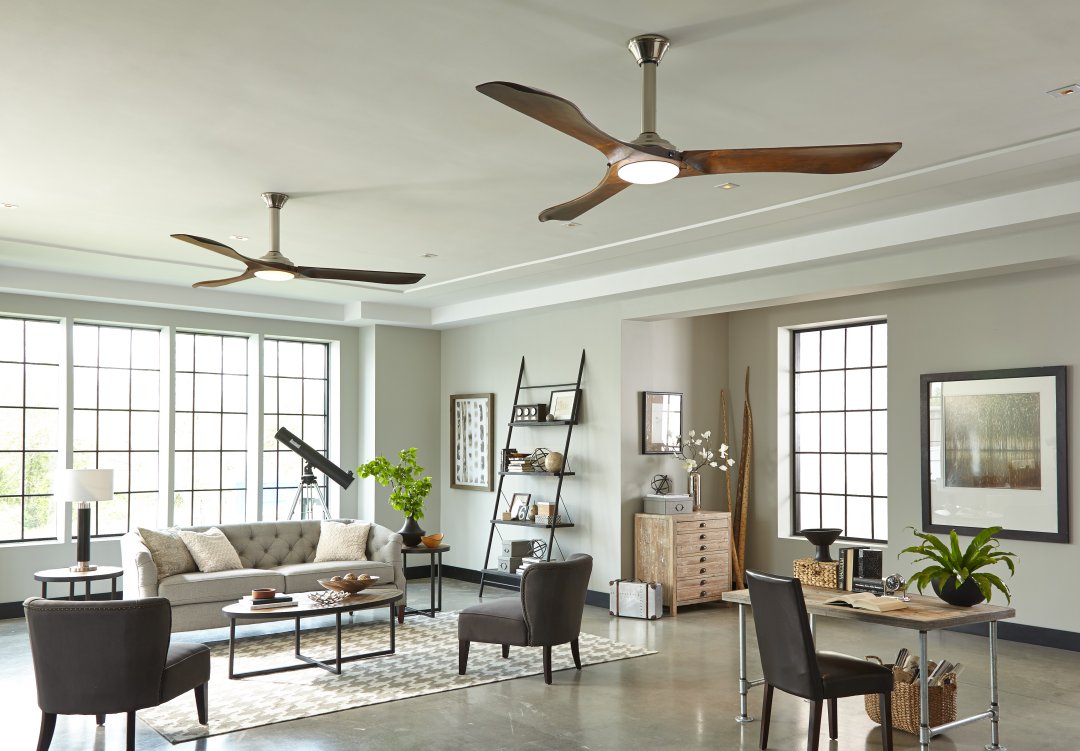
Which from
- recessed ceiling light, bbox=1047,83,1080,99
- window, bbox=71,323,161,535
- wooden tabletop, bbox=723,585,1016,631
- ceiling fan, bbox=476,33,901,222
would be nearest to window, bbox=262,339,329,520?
window, bbox=71,323,161,535

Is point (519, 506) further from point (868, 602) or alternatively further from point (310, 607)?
point (868, 602)

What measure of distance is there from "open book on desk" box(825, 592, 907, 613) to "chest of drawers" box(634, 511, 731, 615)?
3.51 m

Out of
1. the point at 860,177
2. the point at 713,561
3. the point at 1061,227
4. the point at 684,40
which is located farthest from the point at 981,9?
the point at 713,561

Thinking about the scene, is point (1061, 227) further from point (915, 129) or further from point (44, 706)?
point (44, 706)

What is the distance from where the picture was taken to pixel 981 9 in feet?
10.7

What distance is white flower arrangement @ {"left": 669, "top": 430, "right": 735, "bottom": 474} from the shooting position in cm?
863

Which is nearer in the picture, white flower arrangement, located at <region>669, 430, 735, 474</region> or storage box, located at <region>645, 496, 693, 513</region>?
storage box, located at <region>645, 496, 693, 513</region>

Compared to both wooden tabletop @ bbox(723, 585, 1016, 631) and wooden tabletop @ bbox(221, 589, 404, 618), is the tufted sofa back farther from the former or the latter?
wooden tabletop @ bbox(723, 585, 1016, 631)

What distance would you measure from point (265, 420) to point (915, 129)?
7314 mm

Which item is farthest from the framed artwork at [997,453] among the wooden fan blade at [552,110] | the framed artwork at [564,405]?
the wooden fan blade at [552,110]

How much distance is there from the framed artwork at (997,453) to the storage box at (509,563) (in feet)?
11.6

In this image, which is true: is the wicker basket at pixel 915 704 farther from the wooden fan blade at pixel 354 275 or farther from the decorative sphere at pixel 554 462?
the decorative sphere at pixel 554 462

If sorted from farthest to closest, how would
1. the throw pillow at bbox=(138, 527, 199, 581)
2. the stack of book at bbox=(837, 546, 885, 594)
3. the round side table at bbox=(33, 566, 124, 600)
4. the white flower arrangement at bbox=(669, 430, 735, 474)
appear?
the white flower arrangement at bbox=(669, 430, 735, 474) → the throw pillow at bbox=(138, 527, 199, 581) → the round side table at bbox=(33, 566, 124, 600) → the stack of book at bbox=(837, 546, 885, 594)

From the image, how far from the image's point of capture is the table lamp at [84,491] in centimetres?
708
